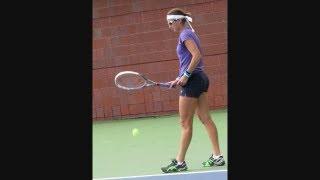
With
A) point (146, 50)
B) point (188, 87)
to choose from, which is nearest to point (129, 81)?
point (188, 87)

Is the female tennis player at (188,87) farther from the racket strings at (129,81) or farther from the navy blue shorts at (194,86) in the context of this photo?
the racket strings at (129,81)

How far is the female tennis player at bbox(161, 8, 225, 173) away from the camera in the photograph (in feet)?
21.2

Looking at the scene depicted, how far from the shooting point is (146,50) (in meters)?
10.7

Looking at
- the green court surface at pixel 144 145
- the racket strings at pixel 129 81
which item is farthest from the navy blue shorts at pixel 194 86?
the racket strings at pixel 129 81

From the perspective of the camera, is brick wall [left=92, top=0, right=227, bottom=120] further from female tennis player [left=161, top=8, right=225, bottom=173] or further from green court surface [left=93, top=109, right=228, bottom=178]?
female tennis player [left=161, top=8, right=225, bottom=173]

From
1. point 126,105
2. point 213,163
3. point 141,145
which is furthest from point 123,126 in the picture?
point 213,163

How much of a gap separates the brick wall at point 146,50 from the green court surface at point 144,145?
0.26 m

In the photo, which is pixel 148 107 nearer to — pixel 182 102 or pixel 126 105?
pixel 126 105

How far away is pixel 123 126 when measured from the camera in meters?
10.2

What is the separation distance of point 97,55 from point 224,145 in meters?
3.78

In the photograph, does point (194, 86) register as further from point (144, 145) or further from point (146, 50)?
point (146, 50)

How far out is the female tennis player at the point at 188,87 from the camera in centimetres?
646

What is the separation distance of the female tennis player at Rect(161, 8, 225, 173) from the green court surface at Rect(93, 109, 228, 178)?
0.56ft

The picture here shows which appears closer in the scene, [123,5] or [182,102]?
[182,102]
